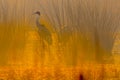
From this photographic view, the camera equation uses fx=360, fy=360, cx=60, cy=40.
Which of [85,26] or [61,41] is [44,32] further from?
[85,26]

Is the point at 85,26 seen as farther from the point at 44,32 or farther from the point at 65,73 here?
Result: the point at 65,73

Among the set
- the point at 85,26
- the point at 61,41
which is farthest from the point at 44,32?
the point at 85,26

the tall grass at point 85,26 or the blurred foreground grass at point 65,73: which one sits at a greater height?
the tall grass at point 85,26

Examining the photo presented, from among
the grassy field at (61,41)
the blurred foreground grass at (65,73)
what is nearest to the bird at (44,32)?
the grassy field at (61,41)

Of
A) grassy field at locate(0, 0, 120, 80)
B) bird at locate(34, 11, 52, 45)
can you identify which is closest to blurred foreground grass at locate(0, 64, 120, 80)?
grassy field at locate(0, 0, 120, 80)

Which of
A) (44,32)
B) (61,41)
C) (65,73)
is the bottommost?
(65,73)

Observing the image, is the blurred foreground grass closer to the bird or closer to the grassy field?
the grassy field

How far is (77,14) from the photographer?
4.00 m

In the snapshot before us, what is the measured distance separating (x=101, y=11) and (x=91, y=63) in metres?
0.59

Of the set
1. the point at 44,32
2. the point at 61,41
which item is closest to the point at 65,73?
the point at 61,41

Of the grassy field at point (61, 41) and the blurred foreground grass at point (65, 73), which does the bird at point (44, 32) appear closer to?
the grassy field at point (61, 41)

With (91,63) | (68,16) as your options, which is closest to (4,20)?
(68,16)

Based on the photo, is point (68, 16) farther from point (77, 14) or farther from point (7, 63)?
point (7, 63)

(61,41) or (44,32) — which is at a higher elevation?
(44,32)
